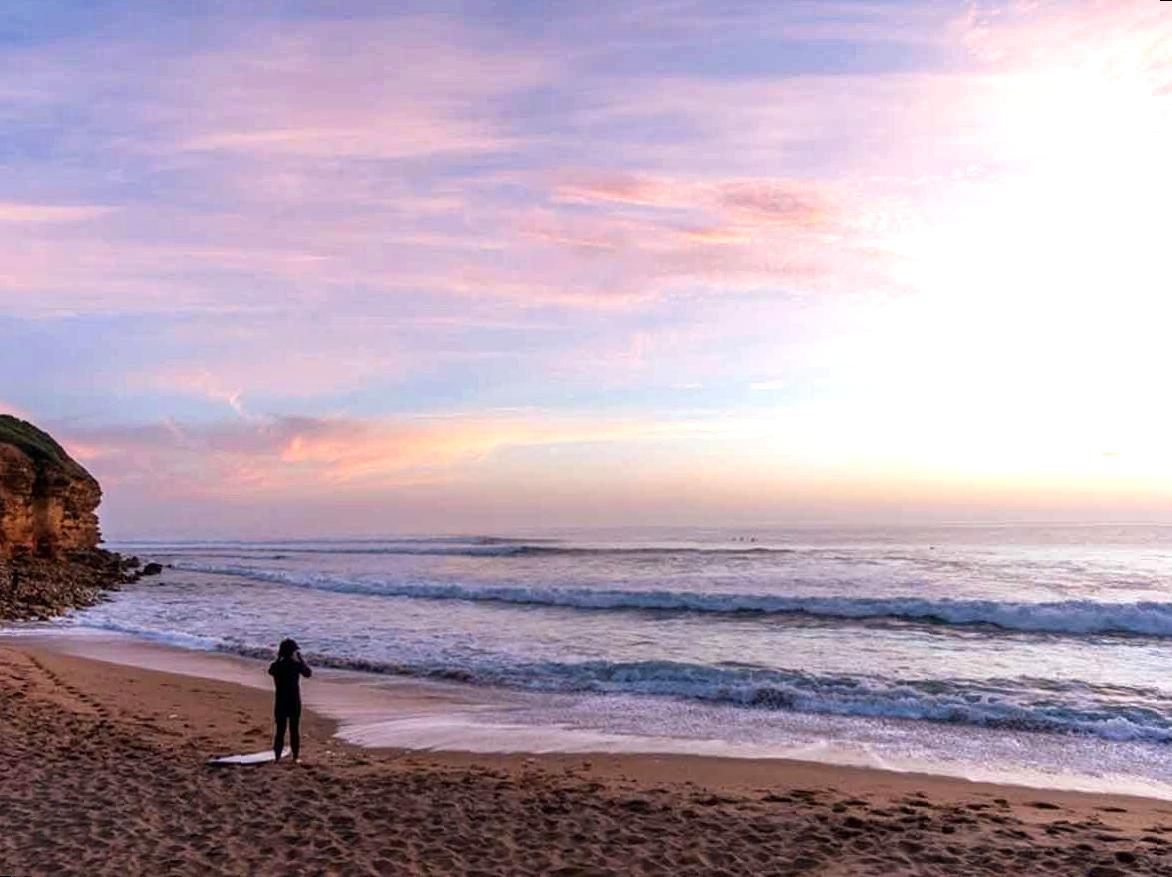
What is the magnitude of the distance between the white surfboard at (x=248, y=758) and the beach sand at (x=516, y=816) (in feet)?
0.67

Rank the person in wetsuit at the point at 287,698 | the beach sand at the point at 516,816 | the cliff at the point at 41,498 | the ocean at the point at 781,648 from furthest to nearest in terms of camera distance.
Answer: the cliff at the point at 41,498
the ocean at the point at 781,648
the person in wetsuit at the point at 287,698
the beach sand at the point at 516,816

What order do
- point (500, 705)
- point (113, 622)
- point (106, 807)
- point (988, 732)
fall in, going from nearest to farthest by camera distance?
point (106, 807) → point (988, 732) → point (500, 705) → point (113, 622)

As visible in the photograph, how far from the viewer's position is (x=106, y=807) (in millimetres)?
7859

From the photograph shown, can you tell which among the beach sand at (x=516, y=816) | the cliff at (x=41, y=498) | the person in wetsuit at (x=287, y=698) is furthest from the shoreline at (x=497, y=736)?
the cliff at (x=41, y=498)

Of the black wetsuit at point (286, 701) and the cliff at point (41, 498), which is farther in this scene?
the cliff at point (41, 498)

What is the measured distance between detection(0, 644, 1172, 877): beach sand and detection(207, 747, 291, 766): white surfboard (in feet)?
0.67

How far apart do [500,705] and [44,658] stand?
34.8 ft

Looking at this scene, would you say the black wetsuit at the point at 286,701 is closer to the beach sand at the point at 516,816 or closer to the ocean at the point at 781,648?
the beach sand at the point at 516,816

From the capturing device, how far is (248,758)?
1014cm

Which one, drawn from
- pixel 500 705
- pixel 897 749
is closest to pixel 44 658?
pixel 500 705

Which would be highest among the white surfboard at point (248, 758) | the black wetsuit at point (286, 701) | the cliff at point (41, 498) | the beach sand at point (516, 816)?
the cliff at point (41, 498)

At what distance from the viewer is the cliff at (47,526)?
103 ft

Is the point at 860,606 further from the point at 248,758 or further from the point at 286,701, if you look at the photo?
the point at 248,758

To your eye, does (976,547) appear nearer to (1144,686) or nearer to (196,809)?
(1144,686)
